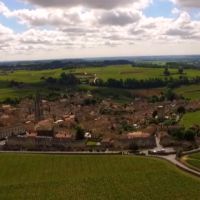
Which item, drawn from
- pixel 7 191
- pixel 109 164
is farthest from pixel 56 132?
pixel 7 191

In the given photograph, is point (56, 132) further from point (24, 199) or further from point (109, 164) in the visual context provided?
point (24, 199)

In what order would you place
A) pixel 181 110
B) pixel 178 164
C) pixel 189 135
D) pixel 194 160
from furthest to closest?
pixel 181 110 → pixel 189 135 → pixel 194 160 → pixel 178 164

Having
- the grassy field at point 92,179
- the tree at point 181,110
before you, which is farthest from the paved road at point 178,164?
the tree at point 181,110

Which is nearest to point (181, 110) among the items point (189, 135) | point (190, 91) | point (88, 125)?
point (88, 125)

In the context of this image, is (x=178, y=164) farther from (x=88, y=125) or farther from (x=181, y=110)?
(x=181, y=110)

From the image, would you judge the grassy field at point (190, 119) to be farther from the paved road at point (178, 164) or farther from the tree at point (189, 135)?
the paved road at point (178, 164)

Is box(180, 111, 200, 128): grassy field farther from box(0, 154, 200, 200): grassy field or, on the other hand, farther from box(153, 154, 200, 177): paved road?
box(0, 154, 200, 200): grassy field
